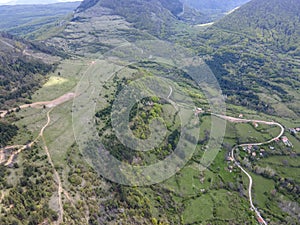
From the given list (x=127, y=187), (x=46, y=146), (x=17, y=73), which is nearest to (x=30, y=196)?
(x=46, y=146)

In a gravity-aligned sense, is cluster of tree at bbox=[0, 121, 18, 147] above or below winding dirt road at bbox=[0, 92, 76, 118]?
above

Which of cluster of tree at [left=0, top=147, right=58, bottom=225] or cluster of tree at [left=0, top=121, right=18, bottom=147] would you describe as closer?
cluster of tree at [left=0, top=147, right=58, bottom=225]

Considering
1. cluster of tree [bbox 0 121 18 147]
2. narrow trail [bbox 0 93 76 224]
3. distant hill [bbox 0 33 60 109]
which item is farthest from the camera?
distant hill [bbox 0 33 60 109]

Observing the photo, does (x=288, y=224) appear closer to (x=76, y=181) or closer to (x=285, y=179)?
(x=285, y=179)

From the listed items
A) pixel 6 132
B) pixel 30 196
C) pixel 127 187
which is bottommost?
pixel 127 187

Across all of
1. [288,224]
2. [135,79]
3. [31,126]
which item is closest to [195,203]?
[288,224]

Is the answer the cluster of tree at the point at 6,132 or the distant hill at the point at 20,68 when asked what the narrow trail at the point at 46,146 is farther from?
the distant hill at the point at 20,68

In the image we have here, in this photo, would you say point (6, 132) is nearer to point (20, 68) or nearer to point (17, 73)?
point (17, 73)

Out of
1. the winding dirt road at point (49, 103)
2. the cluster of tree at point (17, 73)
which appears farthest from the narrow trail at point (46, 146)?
the cluster of tree at point (17, 73)

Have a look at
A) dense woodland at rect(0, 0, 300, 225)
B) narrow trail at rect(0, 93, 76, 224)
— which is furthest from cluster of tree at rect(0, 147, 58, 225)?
narrow trail at rect(0, 93, 76, 224)

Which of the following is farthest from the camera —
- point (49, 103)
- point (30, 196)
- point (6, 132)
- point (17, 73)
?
point (17, 73)

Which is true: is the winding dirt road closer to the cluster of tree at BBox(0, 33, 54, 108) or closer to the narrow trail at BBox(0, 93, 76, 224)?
the narrow trail at BBox(0, 93, 76, 224)

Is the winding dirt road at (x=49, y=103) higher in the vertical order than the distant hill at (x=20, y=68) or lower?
lower
